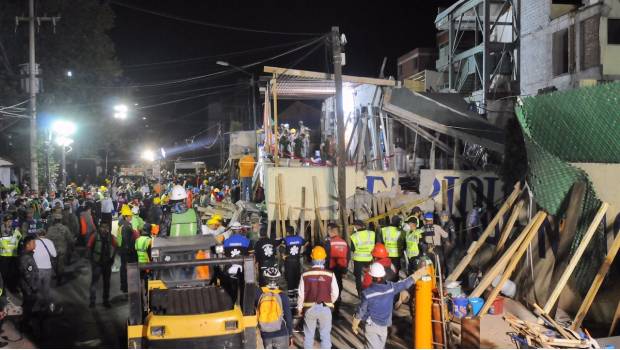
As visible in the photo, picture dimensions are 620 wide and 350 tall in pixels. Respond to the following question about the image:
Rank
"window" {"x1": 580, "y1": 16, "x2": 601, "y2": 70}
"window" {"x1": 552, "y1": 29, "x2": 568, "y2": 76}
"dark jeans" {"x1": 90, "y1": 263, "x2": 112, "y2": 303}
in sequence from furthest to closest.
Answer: "window" {"x1": 552, "y1": 29, "x2": 568, "y2": 76}, "window" {"x1": 580, "y1": 16, "x2": 601, "y2": 70}, "dark jeans" {"x1": 90, "y1": 263, "x2": 112, "y2": 303}

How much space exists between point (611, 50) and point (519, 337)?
A: 17.2 m

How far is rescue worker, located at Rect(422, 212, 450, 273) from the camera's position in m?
11.8

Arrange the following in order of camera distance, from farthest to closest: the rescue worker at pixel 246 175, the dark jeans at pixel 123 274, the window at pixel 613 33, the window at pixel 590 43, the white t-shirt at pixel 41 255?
the rescue worker at pixel 246 175 → the window at pixel 590 43 → the window at pixel 613 33 → the dark jeans at pixel 123 274 → the white t-shirt at pixel 41 255

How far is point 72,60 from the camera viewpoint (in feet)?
129

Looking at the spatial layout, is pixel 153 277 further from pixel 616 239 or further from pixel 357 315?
pixel 616 239

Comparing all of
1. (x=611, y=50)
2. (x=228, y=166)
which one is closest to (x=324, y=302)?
(x=611, y=50)

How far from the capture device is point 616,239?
8.98m

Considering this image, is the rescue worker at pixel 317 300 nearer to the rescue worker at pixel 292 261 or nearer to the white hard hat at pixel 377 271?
the white hard hat at pixel 377 271

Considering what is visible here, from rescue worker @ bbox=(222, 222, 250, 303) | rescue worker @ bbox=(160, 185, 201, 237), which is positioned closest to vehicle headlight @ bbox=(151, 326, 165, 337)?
rescue worker @ bbox=(222, 222, 250, 303)

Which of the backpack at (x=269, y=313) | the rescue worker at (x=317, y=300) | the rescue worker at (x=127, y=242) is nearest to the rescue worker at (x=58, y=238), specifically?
the rescue worker at (x=127, y=242)

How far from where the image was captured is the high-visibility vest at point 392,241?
11758mm

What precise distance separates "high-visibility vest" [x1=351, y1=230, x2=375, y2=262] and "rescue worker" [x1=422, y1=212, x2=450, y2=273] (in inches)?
47.1

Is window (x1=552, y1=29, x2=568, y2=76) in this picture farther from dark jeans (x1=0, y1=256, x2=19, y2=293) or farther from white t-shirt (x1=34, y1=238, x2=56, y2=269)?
dark jeans (x1=0, y1=256, x2=19, y2=293)

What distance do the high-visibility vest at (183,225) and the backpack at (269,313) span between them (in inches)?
104
